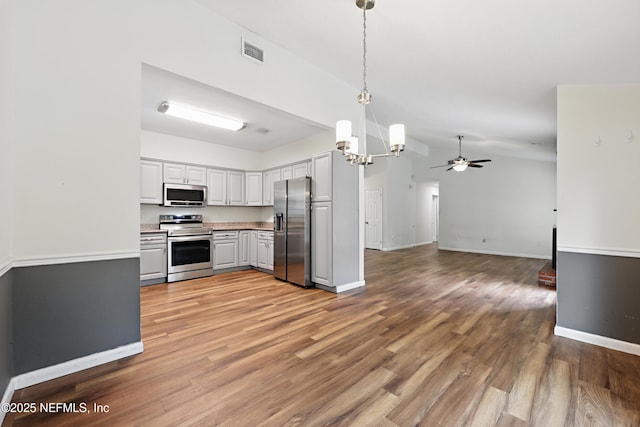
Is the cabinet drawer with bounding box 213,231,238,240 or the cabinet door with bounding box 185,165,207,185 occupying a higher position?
the cabinet door with bounding box 185,165,207,185

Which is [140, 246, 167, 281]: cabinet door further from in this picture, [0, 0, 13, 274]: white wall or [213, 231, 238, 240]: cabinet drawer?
[0, 0, 13, 274]: white wall

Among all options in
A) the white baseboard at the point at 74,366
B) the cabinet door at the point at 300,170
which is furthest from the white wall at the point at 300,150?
the white baseboard at the point at 74,366

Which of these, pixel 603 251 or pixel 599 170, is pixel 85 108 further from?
pixel 603 251

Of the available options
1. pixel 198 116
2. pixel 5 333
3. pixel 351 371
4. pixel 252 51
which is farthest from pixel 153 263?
pixel 351 371

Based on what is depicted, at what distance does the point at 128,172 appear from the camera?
2.23m

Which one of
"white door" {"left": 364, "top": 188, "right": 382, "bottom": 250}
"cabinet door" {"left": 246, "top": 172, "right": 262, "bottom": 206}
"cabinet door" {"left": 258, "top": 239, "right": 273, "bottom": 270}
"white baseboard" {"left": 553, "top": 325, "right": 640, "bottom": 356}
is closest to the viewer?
"white baseboard" {"left": 553, "top": 325, "right": 640, "bottom": 356}

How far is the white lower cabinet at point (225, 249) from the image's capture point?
536 cm

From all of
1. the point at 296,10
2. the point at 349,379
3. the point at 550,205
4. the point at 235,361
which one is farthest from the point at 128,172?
the point at 550,205

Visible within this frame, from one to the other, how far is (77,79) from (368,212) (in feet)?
27.4

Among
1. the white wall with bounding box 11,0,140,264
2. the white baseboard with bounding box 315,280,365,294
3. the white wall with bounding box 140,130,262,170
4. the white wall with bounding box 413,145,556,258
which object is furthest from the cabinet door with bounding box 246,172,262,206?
the white wall with bounding box 413,145,556,258

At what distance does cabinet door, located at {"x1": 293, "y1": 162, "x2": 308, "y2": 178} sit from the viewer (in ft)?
16.9

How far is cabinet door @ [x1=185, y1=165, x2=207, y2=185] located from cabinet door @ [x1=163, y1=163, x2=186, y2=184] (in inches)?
2.9

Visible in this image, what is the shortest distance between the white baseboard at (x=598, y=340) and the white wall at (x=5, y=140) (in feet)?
15.0

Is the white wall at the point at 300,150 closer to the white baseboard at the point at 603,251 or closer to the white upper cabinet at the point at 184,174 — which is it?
the white upper cabinet at the point at 184,174
